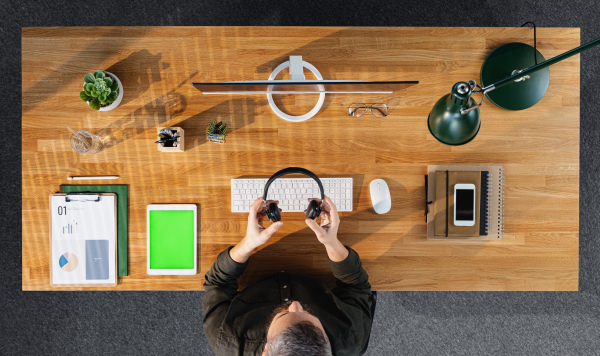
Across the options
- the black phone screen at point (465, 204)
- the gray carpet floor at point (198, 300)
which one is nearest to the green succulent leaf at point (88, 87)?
the gray carpet floor at point (198, 300)

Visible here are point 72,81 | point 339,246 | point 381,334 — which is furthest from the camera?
point 381,334

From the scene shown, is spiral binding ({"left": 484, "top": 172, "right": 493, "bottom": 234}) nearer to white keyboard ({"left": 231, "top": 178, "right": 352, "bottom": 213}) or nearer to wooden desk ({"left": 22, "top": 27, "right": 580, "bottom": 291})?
wooden desk ({"left": 22, "top": 27, "right": 580, "bottom": 291})

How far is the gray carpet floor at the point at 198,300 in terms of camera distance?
2031 millimetres

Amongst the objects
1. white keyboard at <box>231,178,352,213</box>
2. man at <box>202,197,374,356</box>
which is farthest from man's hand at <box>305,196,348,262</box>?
white keyboard at <box>231,178,352,213</box>

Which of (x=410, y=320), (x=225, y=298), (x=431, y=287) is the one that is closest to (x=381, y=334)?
(x=410, y=320)

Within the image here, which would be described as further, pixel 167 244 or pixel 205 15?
pixel 205 15

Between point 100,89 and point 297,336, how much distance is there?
3.58ft

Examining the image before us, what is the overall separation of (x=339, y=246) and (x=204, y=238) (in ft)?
1.77

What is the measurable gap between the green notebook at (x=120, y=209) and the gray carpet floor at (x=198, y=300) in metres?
0.79

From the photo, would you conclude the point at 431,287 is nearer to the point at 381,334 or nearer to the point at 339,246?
the point at 339,246

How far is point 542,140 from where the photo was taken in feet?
4.41

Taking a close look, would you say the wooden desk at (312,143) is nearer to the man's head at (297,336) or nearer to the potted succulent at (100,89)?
the potted succulent at (100,89)

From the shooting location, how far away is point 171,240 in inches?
52.5

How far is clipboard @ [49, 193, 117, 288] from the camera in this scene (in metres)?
1.32
